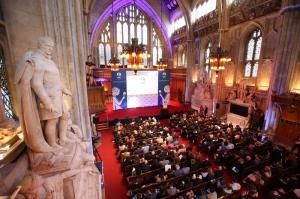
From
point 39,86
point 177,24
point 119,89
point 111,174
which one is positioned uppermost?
point 177,24

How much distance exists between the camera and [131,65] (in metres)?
7.63

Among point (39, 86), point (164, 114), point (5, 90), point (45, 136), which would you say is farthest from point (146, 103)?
point (39, 86)

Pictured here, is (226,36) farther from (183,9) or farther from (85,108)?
(85,108)

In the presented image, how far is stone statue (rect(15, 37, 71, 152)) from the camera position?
2.06 metres

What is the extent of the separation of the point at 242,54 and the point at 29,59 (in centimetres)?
1263

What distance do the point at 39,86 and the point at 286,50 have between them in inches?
430

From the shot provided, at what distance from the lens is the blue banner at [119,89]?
13781 millimetres

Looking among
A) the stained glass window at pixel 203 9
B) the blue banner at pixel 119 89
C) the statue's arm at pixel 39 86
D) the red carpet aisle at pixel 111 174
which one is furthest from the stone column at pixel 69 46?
the stained glass window at pixel 203 9

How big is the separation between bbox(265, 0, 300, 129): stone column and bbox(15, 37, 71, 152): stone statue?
413 inches

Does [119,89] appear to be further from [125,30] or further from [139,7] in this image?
[139,7]

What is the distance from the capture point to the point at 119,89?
1406 centimetres

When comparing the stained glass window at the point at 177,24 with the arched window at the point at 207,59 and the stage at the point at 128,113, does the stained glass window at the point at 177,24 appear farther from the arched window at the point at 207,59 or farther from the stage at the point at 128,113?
the stage at the point at 128,113

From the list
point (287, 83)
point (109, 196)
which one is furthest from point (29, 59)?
point (287, 83)

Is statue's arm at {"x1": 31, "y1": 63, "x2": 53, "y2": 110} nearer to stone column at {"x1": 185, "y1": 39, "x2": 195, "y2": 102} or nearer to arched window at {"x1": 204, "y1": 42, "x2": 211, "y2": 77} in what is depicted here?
arched window at {"x1": 204, "y1": 42, "x2": 211, "y2": 77}
